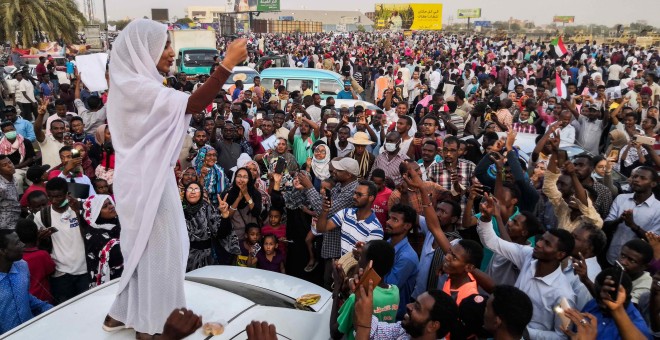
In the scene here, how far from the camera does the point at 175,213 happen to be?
8.58ft

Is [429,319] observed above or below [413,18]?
below

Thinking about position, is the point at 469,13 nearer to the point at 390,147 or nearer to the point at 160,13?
the point at 160,13

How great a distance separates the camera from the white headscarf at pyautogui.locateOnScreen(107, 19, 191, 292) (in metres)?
2.41

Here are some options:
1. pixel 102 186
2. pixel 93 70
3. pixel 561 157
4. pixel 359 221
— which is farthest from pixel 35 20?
pixel 561 157

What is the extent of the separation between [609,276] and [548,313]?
64 cm

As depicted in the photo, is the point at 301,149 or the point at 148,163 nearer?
the point at 148,163

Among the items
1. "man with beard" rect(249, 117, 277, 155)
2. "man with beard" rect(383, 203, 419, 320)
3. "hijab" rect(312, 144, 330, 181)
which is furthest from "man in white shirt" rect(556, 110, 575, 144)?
"man with beard" rect(383, 203, 419, 320)

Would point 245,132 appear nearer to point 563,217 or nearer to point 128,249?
point 563,217

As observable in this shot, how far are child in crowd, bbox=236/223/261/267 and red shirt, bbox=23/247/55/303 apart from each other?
1.69m

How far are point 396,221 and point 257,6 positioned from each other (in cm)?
4903

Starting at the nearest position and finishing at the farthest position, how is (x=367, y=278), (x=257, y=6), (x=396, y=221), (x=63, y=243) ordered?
(x=367, y=278) → (x=396, y=221) → (x=63, y=243) → (x=257, y=6)

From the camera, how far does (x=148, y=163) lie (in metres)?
2.45

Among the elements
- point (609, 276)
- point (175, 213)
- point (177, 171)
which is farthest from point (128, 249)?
point (177, 171)

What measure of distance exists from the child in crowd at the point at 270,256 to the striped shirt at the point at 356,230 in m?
0.92
